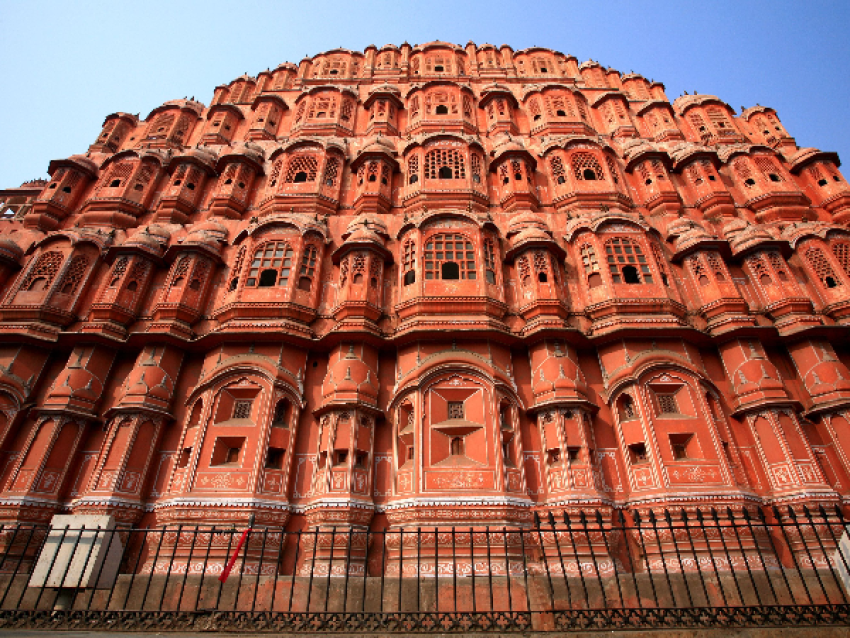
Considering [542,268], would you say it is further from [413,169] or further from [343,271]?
[413,169]

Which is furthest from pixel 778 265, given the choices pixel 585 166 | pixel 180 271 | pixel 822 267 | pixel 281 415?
pixel 180 271

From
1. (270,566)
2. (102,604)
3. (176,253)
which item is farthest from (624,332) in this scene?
(176,253)

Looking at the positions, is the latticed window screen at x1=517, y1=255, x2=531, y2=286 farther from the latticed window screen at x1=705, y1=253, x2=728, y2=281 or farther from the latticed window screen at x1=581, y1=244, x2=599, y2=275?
the latticed window screen at x1=705, y1=253, x2=728, y2=281

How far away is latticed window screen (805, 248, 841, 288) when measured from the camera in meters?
14.8

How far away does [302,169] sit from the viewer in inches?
747

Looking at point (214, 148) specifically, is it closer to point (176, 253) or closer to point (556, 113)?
point (176, 253)

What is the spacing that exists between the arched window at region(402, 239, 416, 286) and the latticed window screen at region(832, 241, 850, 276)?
12.9 meters

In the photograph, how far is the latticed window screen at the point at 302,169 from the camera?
18666 mm

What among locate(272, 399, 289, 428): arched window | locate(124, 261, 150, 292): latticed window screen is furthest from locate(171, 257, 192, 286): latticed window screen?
locate(272, 399, 289, 428): arched window

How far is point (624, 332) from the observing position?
12.9 metres

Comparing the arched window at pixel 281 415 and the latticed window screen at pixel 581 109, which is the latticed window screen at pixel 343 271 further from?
the latticed window screen at pixel 581 109

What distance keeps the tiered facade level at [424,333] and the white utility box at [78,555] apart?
367cm

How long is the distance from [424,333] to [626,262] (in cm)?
669

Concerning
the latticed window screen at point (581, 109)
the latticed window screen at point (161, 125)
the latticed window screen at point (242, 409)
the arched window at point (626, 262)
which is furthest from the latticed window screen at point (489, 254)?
the latticed window screen at point (161, 125)
